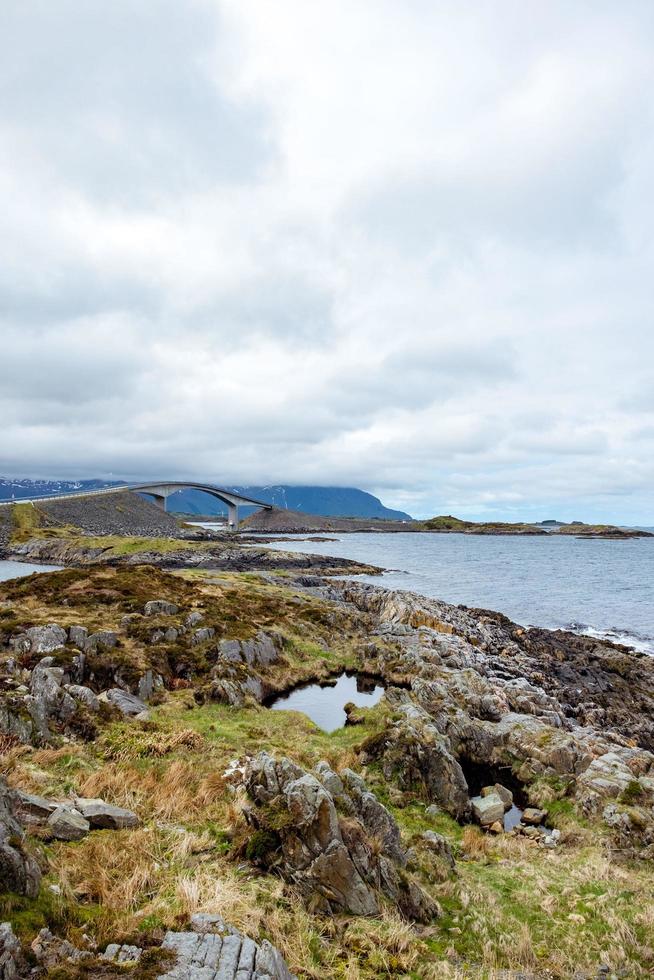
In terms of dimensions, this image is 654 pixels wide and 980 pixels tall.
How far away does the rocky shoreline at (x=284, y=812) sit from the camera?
27.2 ft

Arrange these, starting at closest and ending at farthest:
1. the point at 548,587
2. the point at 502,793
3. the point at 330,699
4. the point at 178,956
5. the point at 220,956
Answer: the point at 178,956
the point at 220,956
the point at 502,793
the point at 330,699
the point at 548,587

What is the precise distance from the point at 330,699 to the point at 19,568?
80051 millimetres

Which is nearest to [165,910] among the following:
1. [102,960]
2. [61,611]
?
[102,960]

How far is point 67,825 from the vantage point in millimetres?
10422

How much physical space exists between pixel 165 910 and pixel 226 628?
24.7 m

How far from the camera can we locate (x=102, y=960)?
6863 millimetres

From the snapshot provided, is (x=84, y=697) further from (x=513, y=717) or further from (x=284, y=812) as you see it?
(x=513, y=717)

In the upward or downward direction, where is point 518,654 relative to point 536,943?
downward

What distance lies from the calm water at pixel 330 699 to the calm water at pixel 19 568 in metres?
64.7

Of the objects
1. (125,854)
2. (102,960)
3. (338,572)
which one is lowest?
(338,572)

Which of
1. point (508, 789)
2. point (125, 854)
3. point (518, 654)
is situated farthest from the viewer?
point (518, 654)

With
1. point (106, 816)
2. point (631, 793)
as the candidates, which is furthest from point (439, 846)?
point (106, 816)

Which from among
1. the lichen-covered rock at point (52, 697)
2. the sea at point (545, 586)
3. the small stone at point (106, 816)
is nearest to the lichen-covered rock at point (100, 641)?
the lichen-covered rock at point (52, 697)

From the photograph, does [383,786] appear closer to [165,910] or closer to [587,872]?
[587,872]
